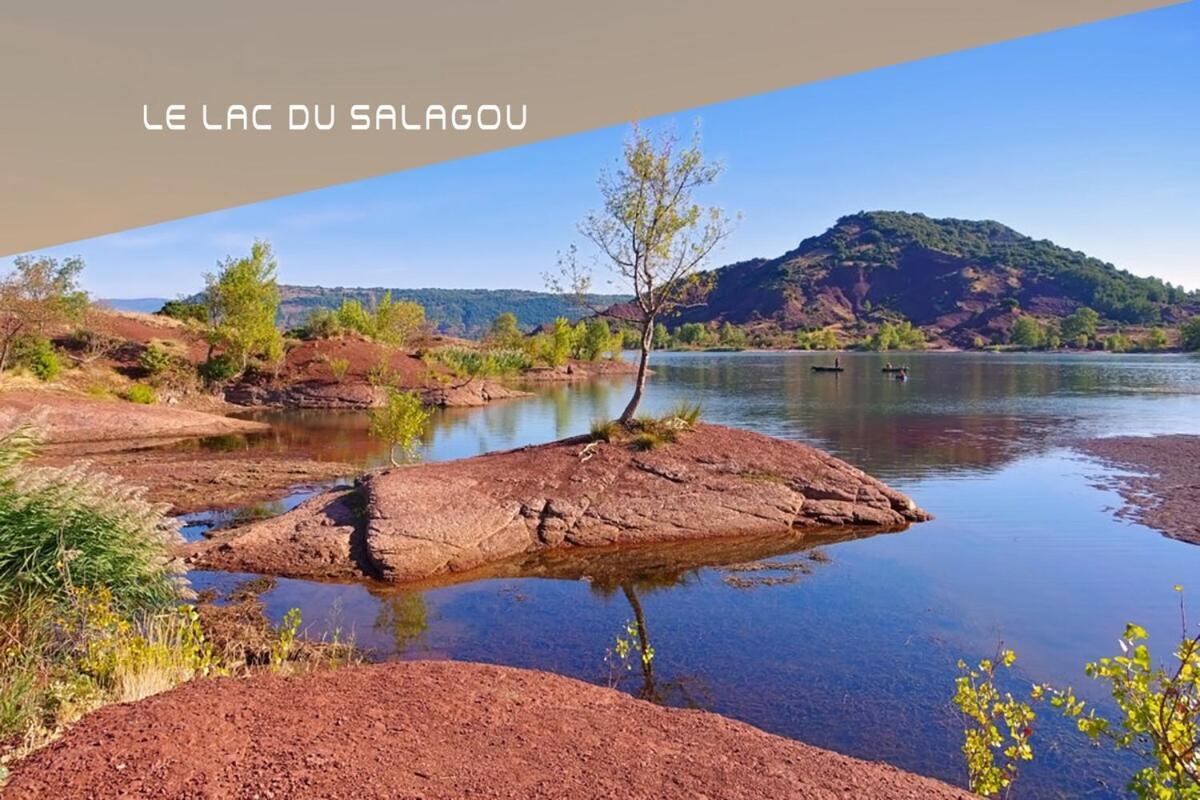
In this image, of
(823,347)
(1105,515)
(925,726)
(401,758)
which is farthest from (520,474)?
(823,347)

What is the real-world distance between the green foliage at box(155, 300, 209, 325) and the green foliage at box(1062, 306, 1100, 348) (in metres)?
116

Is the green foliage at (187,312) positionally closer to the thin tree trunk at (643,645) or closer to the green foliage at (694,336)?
the thin tree trunk at (643,645)

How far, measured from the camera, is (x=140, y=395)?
103 feet

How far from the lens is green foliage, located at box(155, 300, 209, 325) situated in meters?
44.0

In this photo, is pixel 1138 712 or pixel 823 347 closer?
pixel 1138 712

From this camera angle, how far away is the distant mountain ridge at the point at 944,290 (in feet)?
455

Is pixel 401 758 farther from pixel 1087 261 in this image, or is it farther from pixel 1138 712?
pixel 1087 261

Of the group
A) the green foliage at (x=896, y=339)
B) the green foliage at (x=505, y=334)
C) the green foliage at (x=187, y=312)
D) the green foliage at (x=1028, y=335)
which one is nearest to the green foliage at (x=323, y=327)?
the green foliage at (x=187, y=312)

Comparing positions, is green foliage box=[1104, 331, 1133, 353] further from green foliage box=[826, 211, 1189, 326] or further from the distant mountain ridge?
the distant mountain ridge

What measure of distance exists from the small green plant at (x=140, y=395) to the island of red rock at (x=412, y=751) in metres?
30.3

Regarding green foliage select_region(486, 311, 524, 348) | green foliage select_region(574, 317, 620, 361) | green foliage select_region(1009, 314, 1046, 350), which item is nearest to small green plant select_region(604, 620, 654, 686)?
green foliage select_region(486, 311, 524, 348)

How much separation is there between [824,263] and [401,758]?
648 feet

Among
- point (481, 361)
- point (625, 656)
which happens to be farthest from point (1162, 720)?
point (481, 361)

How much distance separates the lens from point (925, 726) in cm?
702
